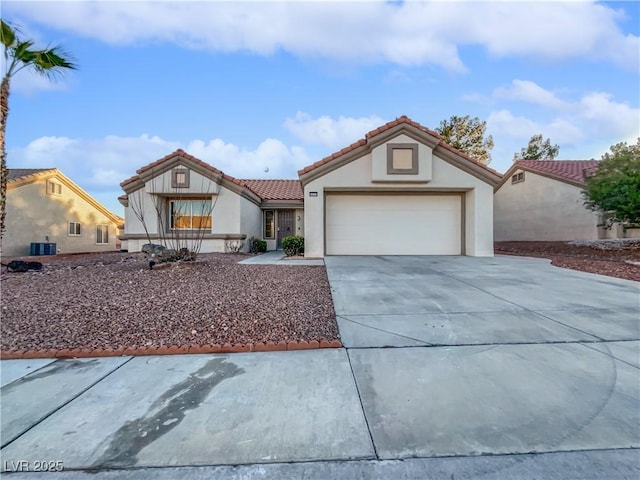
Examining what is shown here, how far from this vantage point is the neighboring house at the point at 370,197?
37.3ft

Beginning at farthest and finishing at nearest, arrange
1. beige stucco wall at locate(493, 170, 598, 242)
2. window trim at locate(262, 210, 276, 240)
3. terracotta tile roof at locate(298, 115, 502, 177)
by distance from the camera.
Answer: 1. window trim at locate(262, 210, 276, 240)
2. beige stucco wall at locate(493, 170, 598, 242)
3. terracotta tile roof at locate(298, 115, 502, 177)

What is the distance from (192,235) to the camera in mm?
13625

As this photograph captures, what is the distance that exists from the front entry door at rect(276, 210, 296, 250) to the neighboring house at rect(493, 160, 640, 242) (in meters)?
15.0

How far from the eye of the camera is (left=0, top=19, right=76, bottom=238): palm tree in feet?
26.6

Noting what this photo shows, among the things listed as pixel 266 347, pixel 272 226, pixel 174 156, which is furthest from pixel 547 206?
pixel 266 347

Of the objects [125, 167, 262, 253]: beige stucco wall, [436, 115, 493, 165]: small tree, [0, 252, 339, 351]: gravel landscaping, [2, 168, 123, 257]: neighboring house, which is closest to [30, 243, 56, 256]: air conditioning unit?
[2, 168, 123, 257]: neighboring house

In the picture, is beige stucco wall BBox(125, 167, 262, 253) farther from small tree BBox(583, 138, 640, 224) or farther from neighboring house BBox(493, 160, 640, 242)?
neighboring house BBox(493, 160, 640, 242)

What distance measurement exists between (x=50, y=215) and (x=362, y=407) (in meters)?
24.2

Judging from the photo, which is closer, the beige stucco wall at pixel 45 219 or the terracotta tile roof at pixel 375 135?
the terracotta tile roof at pixel 375 135

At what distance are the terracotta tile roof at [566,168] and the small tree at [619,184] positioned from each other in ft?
12.0

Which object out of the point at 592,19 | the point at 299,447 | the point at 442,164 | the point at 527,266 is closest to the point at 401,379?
the point at 299,447

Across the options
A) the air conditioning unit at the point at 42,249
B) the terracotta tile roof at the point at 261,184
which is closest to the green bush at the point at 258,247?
the terracotta tile roof at the point at 261,184

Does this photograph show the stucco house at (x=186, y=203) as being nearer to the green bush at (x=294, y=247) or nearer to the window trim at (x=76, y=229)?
the green bush at (x=294, y=247)

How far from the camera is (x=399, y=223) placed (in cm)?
1238
